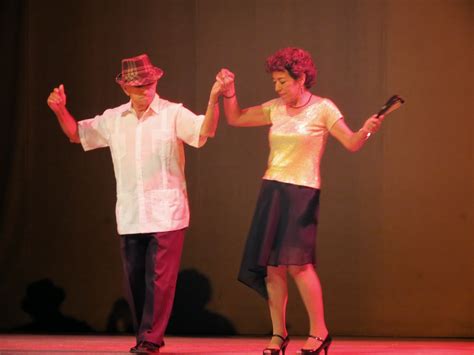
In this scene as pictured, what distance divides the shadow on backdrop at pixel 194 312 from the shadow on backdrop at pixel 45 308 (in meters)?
0.68

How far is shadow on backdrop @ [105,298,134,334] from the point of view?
19.1ft

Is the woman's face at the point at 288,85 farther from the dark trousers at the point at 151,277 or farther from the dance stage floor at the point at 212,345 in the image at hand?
the dance stage floor at the point at 212,345

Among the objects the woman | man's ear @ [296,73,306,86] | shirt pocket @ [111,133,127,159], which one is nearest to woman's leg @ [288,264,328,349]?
the woman

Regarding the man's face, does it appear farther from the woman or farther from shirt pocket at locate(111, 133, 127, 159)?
the woman

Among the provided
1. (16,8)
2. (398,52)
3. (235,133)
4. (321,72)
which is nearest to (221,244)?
(235,133)

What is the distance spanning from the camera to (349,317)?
5.58 m

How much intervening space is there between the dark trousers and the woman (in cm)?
35

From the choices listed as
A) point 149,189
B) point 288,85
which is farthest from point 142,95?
point 288,85

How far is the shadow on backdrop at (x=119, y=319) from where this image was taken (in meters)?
5.83

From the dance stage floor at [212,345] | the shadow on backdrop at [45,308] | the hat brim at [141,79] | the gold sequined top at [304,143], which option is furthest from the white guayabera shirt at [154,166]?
the shadow on backdrop at [45,308]

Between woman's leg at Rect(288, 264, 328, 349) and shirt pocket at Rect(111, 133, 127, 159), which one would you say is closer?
woman's leg at Rect(288, 264, 328, 349)

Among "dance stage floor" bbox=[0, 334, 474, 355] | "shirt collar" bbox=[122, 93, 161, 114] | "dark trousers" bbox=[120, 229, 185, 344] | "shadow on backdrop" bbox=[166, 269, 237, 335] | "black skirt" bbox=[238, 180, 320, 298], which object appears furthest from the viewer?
"shadow on backdrop" bbox=[166, 269, 237, 335]

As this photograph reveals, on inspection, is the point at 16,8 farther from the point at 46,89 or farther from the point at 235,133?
the point at 235,133

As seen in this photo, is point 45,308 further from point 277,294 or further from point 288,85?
point 288,85
